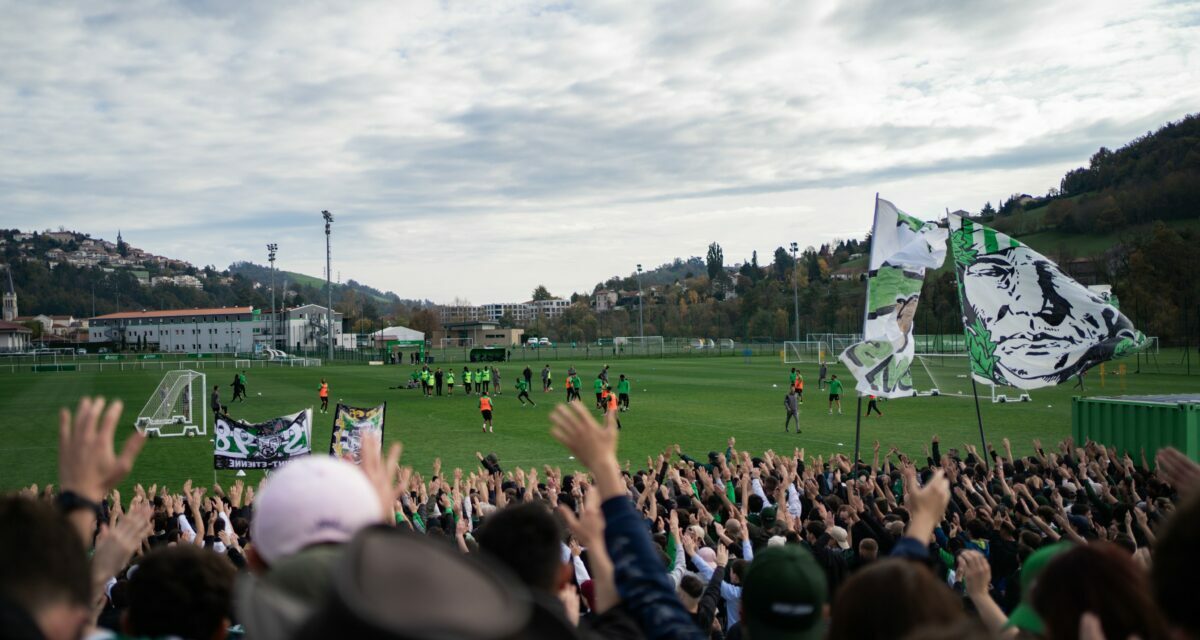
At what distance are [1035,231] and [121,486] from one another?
129 meters

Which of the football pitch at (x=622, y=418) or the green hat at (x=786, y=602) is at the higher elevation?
the green hat at (x=786, y=602)

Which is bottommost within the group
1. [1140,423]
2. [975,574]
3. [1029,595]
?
[1140,423]

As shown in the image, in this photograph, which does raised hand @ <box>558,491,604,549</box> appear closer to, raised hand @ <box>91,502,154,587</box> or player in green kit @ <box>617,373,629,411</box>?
raised hand @ <box>91,502,154,587</box>

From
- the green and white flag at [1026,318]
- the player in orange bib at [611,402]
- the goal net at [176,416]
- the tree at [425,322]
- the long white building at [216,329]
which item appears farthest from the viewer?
the tree at [425,322]

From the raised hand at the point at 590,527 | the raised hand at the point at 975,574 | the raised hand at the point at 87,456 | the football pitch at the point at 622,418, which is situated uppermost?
the raised hand at the point at 87,456

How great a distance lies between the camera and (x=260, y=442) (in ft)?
45.6

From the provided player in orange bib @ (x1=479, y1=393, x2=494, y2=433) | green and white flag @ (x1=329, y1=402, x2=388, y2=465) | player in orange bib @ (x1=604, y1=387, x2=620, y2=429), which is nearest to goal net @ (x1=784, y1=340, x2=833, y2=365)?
player in orange bib @ (x1=604, y1=387, x2=620, y2=429)

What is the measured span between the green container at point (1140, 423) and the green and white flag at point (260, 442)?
577 inches

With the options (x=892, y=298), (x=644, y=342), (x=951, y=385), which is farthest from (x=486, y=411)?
(x=644, y=342)

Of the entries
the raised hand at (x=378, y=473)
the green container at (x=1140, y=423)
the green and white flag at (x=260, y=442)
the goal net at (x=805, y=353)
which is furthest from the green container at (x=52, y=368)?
the raised hand at (x=378, y=473)

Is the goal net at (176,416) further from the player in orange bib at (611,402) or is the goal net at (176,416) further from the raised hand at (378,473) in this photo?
the raised hand at (378,473)

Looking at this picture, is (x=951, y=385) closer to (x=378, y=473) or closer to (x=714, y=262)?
(x=378, y=473)

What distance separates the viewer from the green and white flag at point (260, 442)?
13.7 metres

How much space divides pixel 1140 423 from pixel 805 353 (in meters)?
55.1
